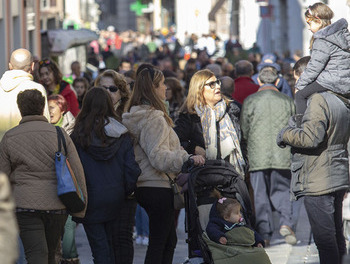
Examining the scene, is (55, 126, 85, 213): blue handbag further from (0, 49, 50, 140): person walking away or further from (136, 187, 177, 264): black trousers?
(0, 49, 50, 140): person walking away

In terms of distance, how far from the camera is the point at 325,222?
8.48 metres

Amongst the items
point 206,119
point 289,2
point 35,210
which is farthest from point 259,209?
point 289,2

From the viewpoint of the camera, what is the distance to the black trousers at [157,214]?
8.88 metres

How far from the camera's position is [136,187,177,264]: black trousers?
8875 mm

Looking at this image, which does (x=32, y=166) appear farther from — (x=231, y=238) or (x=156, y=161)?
(x=231, y=238)

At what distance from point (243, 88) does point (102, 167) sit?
547cm

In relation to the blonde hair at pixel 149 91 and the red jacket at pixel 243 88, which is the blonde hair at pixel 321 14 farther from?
the red jacket at pixel 243 88

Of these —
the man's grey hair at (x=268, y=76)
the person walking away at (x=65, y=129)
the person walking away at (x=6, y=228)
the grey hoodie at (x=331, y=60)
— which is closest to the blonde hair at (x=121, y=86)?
the person walking away at (x=65, y=129)

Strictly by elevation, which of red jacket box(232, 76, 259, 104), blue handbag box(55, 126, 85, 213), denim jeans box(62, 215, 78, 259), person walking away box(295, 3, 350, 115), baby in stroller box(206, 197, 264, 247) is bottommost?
denim jeans box(62, 215, 78, 259)

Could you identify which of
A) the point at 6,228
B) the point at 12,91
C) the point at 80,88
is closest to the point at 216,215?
the point at 12,91

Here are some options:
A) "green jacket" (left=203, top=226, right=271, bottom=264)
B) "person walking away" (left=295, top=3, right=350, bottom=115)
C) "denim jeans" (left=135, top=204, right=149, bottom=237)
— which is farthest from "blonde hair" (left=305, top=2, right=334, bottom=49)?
"denim jeans" (left=135, top=204, right=149, bottom=237)

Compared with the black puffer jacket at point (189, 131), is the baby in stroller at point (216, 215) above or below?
below

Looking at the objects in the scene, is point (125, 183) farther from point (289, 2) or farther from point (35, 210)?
point (289, 2)

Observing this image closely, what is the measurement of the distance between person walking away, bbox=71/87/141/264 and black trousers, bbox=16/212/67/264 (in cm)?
27
